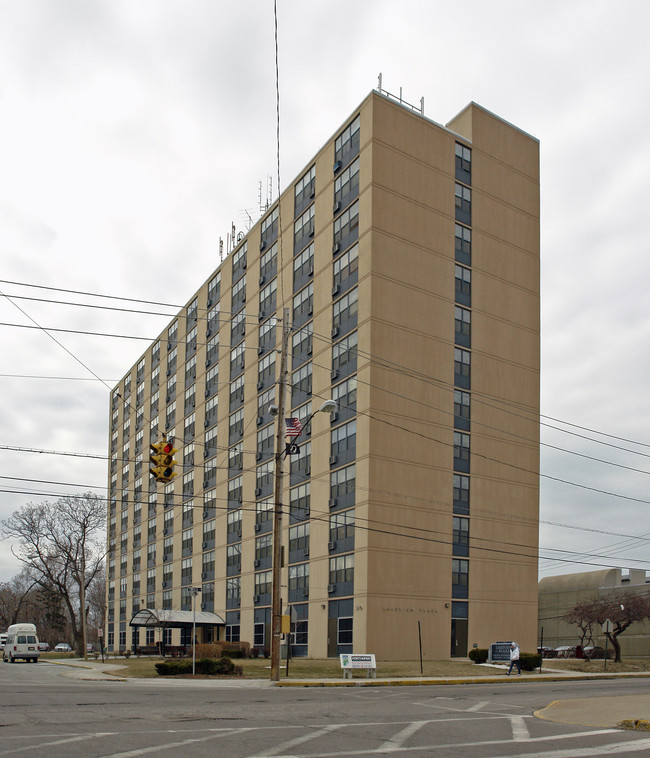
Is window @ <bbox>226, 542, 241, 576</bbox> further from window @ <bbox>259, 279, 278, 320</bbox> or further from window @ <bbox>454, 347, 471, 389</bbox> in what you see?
window @ <bbox>454, 347, 471, 389</bbox>

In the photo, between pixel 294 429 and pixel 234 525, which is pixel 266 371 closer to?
pixel 234 525

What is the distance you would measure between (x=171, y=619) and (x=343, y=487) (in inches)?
671

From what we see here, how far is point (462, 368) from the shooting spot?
186 feet

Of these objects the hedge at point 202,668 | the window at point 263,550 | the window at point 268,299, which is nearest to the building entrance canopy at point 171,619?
the window at point 263,550

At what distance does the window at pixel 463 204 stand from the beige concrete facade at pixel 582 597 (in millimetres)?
37572

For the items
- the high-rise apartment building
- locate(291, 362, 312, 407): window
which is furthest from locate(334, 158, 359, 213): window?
locate(291, 362, 312, 407): window

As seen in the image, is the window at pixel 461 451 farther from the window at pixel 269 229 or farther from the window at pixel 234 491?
the window at pixel 269 229

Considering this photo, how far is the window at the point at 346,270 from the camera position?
55.2 metres

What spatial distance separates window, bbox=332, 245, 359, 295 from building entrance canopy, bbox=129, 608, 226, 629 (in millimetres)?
25227

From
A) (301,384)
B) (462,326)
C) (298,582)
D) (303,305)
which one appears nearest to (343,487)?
(298,582)

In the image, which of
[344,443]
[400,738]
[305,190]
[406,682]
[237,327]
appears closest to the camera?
[400,738]

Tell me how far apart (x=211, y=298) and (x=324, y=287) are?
2573cm

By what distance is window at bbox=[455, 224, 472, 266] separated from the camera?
58.1 metres

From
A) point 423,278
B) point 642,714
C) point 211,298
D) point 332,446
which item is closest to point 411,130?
point 423,278
